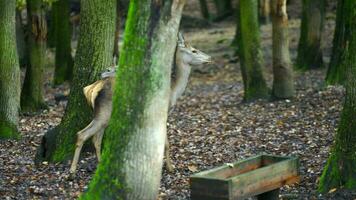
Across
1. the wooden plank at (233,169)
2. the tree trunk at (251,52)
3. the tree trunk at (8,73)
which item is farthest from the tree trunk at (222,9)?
the wooden plank at (233,169)

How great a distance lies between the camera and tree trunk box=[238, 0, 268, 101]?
52.7 ft

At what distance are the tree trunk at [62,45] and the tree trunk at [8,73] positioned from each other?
287 inches

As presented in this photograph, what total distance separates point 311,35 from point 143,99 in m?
13.5

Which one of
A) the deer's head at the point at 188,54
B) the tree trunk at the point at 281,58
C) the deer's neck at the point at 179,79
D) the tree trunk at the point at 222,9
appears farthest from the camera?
the tree trunk at the point at 222,9

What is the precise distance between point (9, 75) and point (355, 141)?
710 cm

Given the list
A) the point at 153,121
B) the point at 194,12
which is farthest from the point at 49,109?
the point at 194,12

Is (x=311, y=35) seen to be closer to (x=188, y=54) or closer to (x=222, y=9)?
(x=188, y=54)

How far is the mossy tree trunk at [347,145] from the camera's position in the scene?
8.80 m

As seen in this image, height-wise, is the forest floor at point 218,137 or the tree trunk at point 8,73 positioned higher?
the tree trunk at point 8,73

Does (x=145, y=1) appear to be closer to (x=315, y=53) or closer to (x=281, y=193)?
(x=281, y=193)

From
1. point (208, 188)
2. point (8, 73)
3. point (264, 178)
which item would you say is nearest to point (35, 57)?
point (8, 73)

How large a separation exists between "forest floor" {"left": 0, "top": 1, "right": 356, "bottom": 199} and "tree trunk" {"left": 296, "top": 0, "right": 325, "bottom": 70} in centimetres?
34

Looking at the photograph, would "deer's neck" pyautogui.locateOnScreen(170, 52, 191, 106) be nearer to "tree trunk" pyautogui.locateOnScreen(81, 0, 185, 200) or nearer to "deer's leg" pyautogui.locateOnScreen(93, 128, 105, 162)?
"deer's leg" pyautogui.locateOnScreen(93, 128, 105, 162)

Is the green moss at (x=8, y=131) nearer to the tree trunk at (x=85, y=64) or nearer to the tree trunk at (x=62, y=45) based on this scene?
the tree trunk at (x=85, y=64)
